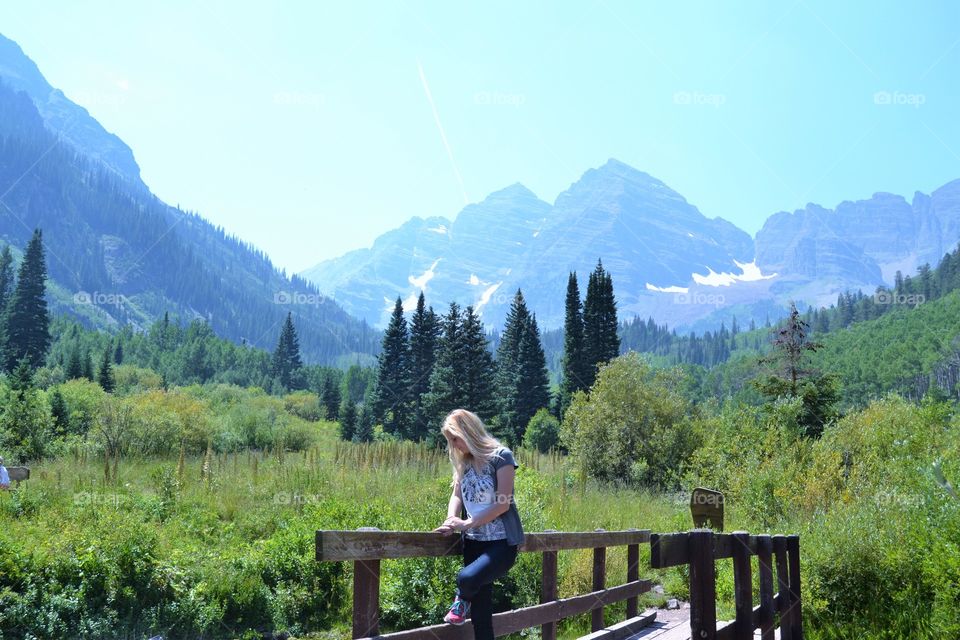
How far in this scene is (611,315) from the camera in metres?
67.2

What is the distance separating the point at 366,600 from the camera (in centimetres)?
411

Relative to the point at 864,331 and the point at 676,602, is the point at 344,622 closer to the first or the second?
the point at 676,602

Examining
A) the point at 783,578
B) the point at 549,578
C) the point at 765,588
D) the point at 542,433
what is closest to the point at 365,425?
the point at 542,433

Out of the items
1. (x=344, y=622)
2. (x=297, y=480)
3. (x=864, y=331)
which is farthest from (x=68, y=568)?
(x=864, y=331)

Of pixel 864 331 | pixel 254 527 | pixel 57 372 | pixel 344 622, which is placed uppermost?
pixel 864 331

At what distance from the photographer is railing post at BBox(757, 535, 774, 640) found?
6164 millimetres

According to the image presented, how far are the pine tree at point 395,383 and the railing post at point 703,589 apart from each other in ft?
196

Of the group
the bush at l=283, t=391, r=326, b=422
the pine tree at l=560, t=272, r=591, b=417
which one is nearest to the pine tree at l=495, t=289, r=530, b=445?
the pine tree at l=560, t=272, r=591, b=417

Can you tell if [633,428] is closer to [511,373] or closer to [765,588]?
[765,588]

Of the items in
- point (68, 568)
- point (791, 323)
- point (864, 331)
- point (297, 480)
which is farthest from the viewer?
point (864, 331)

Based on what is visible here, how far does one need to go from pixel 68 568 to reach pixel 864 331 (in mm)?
158591

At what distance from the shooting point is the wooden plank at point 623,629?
23.0 feet

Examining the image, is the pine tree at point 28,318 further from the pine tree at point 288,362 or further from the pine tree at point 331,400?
the pine tree at point 288,362

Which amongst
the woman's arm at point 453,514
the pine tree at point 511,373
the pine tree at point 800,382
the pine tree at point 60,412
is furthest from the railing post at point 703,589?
the pine tree at point 511,373
